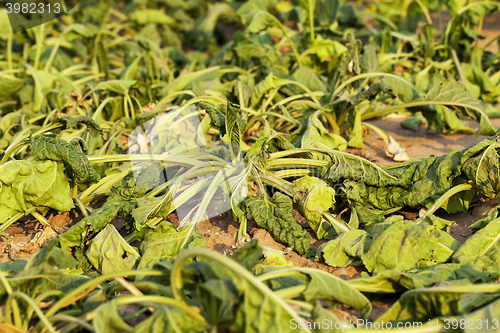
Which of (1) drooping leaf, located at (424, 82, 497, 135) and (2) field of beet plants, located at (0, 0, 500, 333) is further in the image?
(1) drooping leaf, located at (424, 82, 497, 135)

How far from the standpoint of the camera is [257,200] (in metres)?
1.79

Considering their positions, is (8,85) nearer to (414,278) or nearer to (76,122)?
(76,122)

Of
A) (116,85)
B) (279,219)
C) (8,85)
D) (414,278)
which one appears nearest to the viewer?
(414,278)

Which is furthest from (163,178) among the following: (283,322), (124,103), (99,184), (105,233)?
(283,322)

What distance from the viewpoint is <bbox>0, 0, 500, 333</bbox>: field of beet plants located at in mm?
1229

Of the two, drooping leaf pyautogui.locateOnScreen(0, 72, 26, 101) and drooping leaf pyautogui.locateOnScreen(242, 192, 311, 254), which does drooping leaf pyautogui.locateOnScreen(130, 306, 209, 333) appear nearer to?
drooping leaf pyautogui.locateOnScreen(242, 192, 311, 254)

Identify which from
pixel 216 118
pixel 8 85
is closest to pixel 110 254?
pixel 216 118

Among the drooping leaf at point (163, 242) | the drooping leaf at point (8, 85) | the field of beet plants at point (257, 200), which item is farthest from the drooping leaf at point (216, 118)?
the drooping leaf at point (8, 85)

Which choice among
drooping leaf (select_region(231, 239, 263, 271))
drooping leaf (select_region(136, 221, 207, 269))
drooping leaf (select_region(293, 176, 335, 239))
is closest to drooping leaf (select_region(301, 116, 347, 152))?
drooping leaf (select_region(293, 176, 335, 239))

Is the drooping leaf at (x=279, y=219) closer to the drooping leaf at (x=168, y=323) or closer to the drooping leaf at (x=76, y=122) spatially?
the drooping leaf at (x=168, y=323)

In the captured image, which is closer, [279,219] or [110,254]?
[110,254]

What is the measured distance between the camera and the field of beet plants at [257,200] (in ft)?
4.03

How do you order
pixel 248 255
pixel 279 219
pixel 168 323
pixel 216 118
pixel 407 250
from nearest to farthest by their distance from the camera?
pixel 168 323
pixel 248 255
pixel 407 250
pixel 279 219
pixel 216 118

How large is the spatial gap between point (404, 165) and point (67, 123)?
165 centimetres
